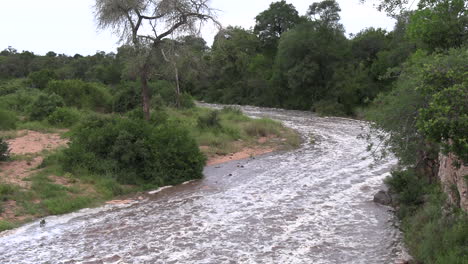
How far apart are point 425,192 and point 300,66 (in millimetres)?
34719

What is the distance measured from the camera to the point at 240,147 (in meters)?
21.8

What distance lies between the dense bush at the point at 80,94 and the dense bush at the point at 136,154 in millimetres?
14683

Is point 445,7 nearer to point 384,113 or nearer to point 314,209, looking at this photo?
point 384,113

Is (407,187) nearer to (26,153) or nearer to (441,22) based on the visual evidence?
(441,22)

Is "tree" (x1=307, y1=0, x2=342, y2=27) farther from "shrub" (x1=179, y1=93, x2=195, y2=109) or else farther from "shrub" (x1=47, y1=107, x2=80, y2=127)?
"shrub" (x1=47, y1=107, x2=80, y2=127)

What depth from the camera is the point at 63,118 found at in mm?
23594

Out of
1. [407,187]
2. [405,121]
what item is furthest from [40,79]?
[405,121]

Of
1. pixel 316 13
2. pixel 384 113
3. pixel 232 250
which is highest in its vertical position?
pixel 316 13

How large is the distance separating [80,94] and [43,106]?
519 centimetres

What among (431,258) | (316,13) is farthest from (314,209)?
(316,13)

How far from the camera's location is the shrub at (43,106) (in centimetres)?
2452

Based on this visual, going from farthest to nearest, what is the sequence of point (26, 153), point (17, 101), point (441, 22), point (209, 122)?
point (17, 101), point (209, 122), point (26, 153), point (441, 22)

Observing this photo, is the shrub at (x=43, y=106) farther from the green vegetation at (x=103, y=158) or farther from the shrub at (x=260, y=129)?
the shrub at (x=260, y=129)

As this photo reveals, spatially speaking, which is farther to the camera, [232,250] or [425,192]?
[425,192]
